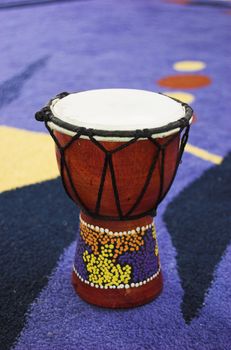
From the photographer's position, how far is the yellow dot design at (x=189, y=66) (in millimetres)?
2937

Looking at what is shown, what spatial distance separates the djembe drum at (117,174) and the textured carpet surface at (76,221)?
0.06 meters

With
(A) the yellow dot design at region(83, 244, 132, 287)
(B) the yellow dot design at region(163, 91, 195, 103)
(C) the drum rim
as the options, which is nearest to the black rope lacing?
(C) the drum rim

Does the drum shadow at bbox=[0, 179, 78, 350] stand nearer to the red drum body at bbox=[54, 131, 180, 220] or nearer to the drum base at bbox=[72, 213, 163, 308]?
the drum base at bbox=[72, 213, 163, 308]

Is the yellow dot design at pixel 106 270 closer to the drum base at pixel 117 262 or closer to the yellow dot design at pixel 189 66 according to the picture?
the drum base at pixel 117 262

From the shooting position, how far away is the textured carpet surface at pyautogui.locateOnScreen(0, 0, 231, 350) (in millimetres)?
1117

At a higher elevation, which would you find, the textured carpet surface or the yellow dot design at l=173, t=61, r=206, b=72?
the textured carpet surface

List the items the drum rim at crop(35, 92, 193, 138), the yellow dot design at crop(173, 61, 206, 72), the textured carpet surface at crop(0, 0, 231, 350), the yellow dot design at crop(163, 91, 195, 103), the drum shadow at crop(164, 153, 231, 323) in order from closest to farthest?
the drum rim at crop(35, 92, 193, 138)
the textured carpet surface at crop(0, 0, 231, 350)
the drum shadow at crop(164, 153, 231, 323)
the yellow dot design at crop(163, 91, 195, 103)
the yellow dot design at crop(173, 61, 206, 72)

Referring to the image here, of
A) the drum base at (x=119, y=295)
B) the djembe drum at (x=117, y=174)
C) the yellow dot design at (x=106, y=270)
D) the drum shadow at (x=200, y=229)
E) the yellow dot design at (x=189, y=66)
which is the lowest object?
the yellow dot design at (x=189, y=66)

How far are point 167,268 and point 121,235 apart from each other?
230 mm

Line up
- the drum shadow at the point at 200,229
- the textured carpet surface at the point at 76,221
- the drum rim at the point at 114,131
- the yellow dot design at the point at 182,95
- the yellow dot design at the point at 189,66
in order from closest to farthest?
the drum rim at the point at 114,131, the textured carpet surface at the point at 76,221, the drum shadow at the point at 200,229, the yellow dot design at the point at 182,95, the yellow dot design at the point at 189,66

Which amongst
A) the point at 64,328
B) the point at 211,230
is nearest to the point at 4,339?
the point at 64,328

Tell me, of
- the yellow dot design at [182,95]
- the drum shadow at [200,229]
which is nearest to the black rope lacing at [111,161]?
the drum shadow at [200,229]

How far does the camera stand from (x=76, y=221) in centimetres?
152

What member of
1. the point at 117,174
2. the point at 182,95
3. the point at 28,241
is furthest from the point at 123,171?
the point at 182,95
